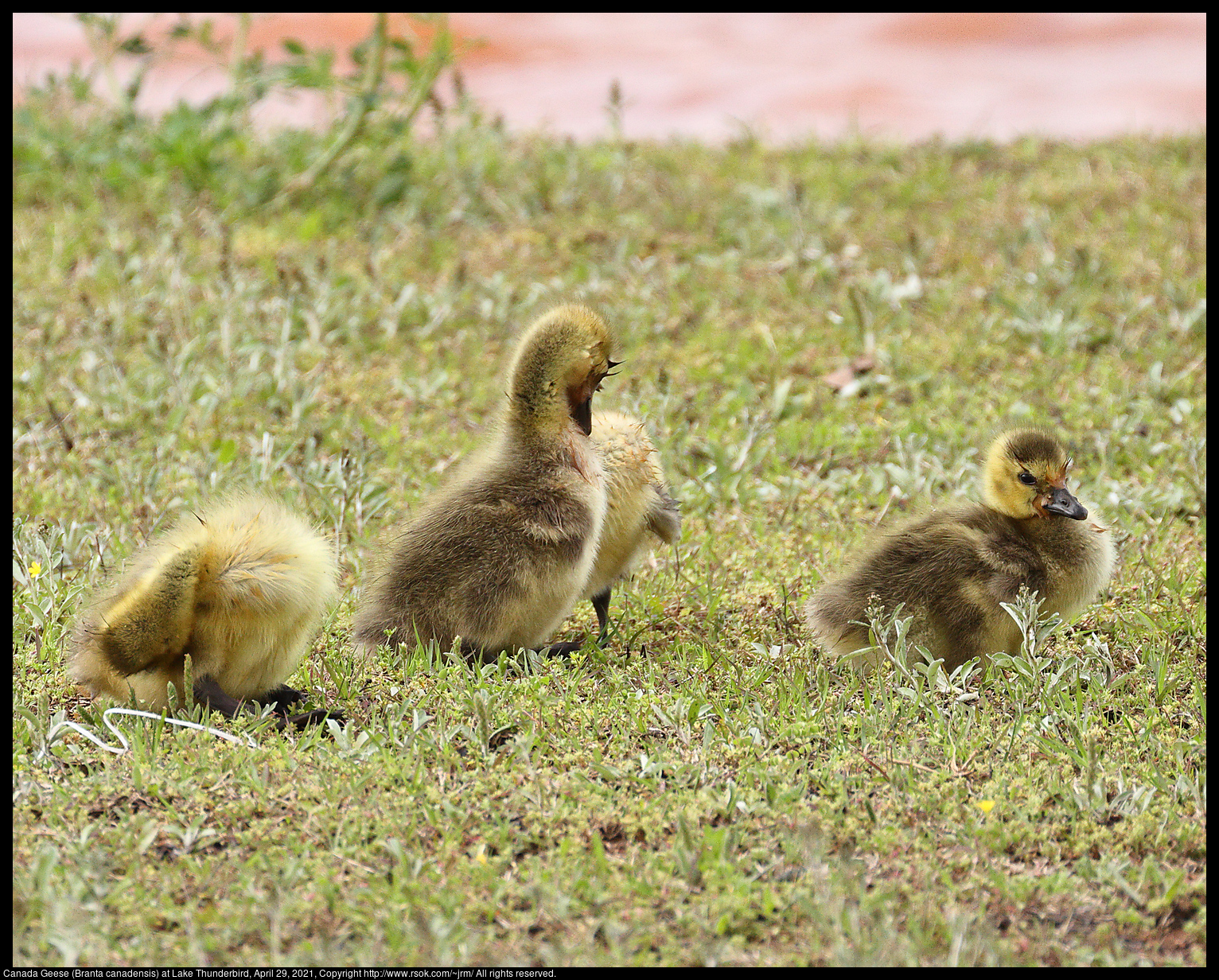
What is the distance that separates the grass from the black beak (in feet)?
1.76

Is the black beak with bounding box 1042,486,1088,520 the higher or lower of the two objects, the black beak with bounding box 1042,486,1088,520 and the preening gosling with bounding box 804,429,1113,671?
the higher

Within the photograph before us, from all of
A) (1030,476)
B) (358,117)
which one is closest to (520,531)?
(1030,476)

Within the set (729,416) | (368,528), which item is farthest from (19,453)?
(729,416)

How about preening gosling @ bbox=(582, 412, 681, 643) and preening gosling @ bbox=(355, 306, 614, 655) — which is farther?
preening gosling @ bbox=(582, 412, 681, 643)

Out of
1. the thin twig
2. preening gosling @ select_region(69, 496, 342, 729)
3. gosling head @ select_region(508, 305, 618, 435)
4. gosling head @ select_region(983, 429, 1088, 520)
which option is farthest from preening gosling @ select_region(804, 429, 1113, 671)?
the thin twig

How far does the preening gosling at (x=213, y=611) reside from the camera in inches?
151

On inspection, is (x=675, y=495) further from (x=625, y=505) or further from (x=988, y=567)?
(x=988, y=567)

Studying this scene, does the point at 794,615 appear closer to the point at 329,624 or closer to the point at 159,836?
the point at 329,624

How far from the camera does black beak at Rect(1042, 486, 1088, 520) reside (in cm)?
453

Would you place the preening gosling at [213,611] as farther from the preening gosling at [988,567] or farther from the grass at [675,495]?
the preening gosling at [988,567]

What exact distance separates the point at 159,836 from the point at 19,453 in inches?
152

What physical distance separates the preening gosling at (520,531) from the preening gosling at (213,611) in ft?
1.67

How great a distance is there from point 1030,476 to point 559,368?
1.71 meters

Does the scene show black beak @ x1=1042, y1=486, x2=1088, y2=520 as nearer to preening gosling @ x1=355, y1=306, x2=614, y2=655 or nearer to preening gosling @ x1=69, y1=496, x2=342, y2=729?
preening gosling @ x1=355, y1=306, x2=614, y2=655
